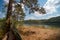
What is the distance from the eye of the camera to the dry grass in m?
6.76

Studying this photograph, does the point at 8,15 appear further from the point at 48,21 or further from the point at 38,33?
the point at 48,21

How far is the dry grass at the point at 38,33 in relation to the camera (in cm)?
676

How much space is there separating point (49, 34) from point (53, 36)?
17 cm

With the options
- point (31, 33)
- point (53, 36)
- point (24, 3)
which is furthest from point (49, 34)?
point (24, 3)

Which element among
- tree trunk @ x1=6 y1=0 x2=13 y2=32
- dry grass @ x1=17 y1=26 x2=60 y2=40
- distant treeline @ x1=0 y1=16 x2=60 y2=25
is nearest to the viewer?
tree trunk @ x1=6 y1=0 x2=13 y2=32

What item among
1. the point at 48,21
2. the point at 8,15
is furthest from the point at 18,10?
the point at 48,21

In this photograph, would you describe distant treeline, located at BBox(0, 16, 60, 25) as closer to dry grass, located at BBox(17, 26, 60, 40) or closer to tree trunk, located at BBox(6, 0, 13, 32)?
dry grass, located at BBox(17, 26, 60, 40)

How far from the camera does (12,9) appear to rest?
6.43 m

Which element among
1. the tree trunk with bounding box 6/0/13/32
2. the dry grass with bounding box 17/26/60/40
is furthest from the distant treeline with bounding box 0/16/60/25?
the tree trunk with bounding box 6/0/13/32

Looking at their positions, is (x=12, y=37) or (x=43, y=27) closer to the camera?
(x=12, y=37)

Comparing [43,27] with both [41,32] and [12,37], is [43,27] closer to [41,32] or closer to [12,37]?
[41,32]

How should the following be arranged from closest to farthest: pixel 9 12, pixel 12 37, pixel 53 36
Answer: pixel 12 37
pixel 9 12
pixel 53 36

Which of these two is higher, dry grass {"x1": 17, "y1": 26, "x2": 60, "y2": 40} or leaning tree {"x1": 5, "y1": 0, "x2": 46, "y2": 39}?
leaning tree {"x1": 5, "y1": 0, "x2": 46, "y2": 39}

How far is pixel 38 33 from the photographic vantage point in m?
7.03
